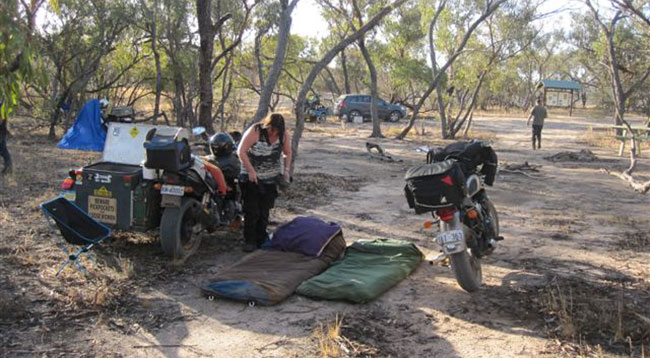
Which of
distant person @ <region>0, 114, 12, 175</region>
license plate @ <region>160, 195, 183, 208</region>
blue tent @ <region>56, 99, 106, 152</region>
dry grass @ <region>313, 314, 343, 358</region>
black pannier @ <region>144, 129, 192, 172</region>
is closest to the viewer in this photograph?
dry grass @ <region>313, 314, 343, 358</region>

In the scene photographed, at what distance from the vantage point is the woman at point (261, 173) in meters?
5.66

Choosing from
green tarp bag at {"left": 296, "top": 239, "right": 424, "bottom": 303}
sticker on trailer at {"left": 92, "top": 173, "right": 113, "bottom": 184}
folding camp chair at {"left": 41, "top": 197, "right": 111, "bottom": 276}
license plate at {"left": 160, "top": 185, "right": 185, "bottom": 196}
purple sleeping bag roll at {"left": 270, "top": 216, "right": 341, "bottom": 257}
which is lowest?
green tarp bag at {"left": 296, "top": 239, "right": 424, "bottom": 303}

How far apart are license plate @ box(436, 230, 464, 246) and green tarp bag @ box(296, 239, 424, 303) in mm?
654

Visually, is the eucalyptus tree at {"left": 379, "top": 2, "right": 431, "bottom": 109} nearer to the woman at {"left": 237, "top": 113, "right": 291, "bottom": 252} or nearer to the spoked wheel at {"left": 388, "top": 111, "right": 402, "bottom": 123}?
the spoked wheel at {"left": 388, "top": 111, "right": 402, "bottom": 123}

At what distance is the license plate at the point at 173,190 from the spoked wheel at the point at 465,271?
2410mm

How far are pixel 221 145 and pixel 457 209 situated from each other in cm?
279

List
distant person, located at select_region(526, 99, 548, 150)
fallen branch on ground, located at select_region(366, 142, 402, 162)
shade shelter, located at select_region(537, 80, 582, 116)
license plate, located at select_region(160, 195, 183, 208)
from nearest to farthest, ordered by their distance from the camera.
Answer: license plate, located at select_region(160, 195, 183, 208), fallen branch on ground, located at select_region(366, 142, 402, 162), distant person, located at select_region(526, 99, 548, 150), shade shelter, located at select_region(537, 80, 582, 116)

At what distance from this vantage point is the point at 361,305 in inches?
170

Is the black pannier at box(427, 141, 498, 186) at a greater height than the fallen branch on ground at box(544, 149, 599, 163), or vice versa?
the black pannier at box(427, 141, 498, 186)

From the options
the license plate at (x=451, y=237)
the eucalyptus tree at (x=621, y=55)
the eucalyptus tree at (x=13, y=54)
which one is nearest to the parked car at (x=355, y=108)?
the eucalyptus tree at (x=621, y=55)

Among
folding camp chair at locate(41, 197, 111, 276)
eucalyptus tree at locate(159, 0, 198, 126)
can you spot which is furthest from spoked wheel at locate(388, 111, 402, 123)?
folding camp chair at locate(41, 197, 111, 276)

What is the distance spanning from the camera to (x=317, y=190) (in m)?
9.29

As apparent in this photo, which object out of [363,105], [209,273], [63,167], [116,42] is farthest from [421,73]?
[209,273]

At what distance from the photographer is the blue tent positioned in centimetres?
1431
